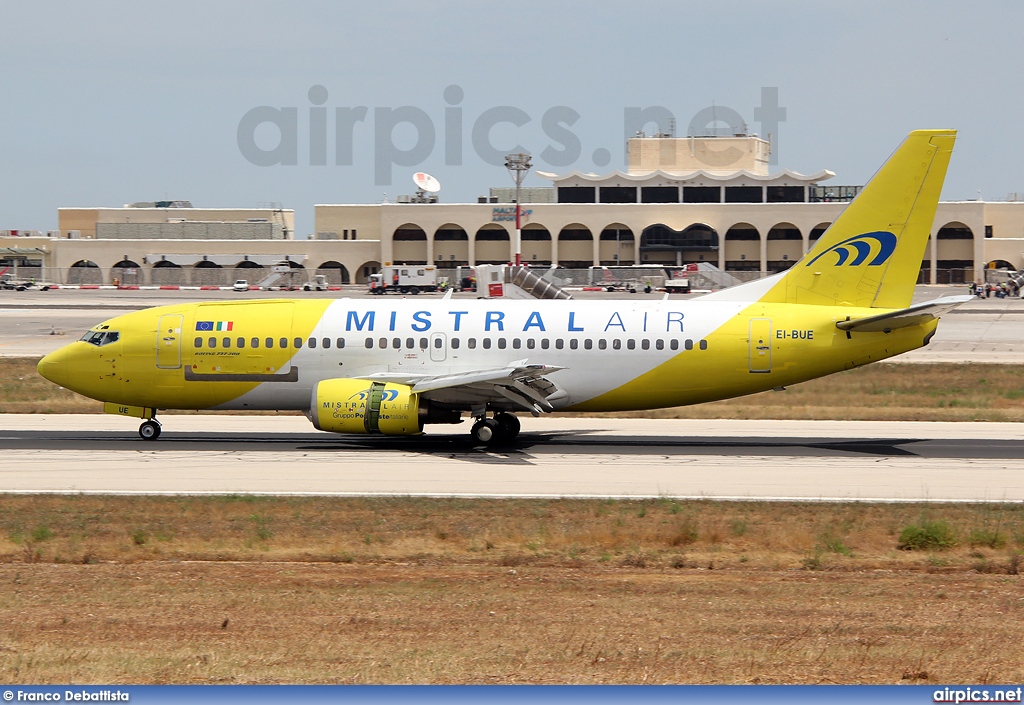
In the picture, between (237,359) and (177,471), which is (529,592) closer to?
(177,471)

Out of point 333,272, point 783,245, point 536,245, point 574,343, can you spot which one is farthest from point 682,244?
point 574,343

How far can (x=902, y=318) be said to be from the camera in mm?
31438

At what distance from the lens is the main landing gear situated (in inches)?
1283

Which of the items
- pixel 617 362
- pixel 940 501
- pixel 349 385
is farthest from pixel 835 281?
pixel 349 385

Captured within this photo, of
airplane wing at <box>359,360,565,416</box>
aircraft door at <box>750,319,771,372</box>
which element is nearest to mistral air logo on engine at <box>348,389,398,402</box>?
airplane wing at <box>359,360,565,416</box>

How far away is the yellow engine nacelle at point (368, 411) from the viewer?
102 feet

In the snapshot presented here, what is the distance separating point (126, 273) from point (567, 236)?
57.2m

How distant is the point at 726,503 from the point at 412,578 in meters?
8.56

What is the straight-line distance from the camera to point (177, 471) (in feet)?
91.6

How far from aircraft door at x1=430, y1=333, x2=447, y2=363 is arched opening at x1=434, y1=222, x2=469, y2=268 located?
12162 cm

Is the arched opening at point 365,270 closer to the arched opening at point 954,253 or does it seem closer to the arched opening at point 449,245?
the arched opening at point 449,245

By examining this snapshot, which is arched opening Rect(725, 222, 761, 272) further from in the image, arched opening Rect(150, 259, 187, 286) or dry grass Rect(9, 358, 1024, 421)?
dry grass Rect(9, 358, 1024, 421)

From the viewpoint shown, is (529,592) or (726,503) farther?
(726,503)

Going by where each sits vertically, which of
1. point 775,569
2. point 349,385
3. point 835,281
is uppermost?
point 835,281
